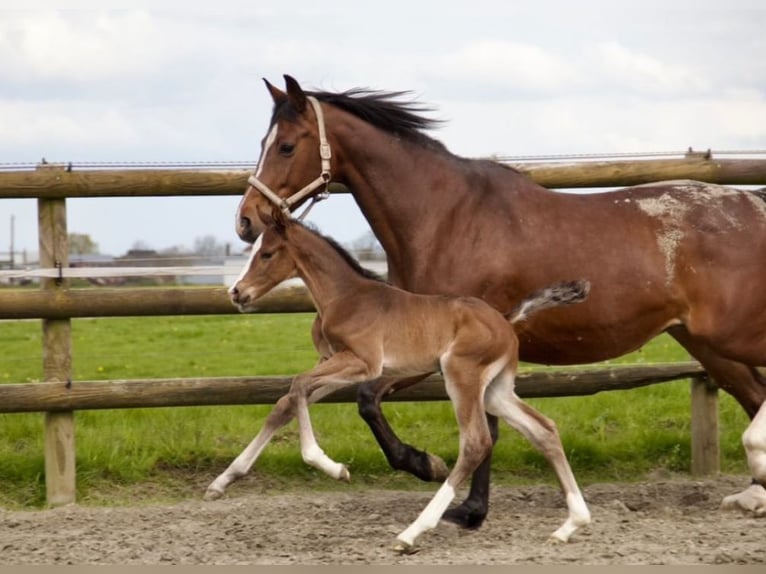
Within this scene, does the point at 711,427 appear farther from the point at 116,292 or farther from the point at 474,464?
the point at 116,292

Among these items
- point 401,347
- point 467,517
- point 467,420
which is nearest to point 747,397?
point 467,517

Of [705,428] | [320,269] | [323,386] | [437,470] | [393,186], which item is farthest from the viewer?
[705,428]

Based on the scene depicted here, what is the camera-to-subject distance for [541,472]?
7.03 metres

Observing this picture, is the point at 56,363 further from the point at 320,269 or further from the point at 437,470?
the point at 437,470

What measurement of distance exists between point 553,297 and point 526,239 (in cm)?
45

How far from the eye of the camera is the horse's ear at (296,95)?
5664mm

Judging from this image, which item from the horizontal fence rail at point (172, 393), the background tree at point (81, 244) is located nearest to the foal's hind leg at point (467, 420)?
the horizontal fence rail at point (172, 393)

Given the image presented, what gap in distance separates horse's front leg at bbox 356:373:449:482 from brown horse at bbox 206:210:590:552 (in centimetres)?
26

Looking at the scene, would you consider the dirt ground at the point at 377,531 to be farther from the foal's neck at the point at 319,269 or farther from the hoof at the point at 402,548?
the foal's neck at the point at 319,269

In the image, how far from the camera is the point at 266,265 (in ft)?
17.9

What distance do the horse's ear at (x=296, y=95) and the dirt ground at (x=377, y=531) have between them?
195 centimetres

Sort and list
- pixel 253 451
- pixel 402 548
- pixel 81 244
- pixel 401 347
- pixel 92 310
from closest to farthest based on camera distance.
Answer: pixel 402 548 → pixel 253 451 → pixel 401 347 → pixel 92 310 → pixel 81 244

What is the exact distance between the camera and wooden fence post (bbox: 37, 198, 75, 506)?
654 cm

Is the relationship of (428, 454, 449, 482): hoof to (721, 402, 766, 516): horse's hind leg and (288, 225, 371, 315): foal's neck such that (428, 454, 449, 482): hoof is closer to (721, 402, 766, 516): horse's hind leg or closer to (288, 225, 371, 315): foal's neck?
(288, 225, 371, 315): foal's neck
